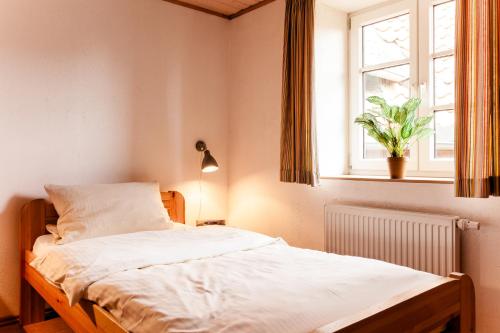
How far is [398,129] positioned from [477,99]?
55 centimetres

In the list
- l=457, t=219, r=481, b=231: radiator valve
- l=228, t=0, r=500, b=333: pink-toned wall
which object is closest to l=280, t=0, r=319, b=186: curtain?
l=228, t=0, r=500, b=333: pink-toned wall

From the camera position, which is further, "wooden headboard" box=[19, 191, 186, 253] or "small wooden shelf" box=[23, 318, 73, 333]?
"wooden headboard" box=[19, 191, 186, 253]

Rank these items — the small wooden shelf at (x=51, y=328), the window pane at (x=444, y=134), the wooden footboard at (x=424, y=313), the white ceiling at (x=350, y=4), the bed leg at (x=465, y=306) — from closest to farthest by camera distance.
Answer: the wooden footboard at (x=424, y=313), the bed leg at (x=465, y=306), the small wooden shelf at (x=51, y=328), the window pane at (x=444, y=134), the white ceiling at (x=350, y=4)

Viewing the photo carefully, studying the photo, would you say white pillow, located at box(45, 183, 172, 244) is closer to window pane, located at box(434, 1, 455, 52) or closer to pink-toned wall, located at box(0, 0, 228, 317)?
pink-toned wall, located at box(0, 0, 228, 317)

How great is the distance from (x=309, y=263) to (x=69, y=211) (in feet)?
4.64

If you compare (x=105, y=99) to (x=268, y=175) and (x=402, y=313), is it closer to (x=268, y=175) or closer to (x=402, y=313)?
(x=268, y=175)

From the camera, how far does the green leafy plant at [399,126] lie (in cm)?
235

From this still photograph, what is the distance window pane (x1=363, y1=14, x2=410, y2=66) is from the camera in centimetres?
266

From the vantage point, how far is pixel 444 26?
8.11ft

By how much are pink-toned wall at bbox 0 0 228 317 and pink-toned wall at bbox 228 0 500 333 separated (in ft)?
0.49

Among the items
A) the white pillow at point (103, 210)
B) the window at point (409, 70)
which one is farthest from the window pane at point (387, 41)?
the white pillow at point (103, 210)

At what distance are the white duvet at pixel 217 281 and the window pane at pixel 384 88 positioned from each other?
3.50ft

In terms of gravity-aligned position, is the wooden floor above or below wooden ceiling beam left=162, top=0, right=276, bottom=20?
below

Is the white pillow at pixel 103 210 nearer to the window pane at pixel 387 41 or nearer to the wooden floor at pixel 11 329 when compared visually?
the wooden floor at pixel 11 329
